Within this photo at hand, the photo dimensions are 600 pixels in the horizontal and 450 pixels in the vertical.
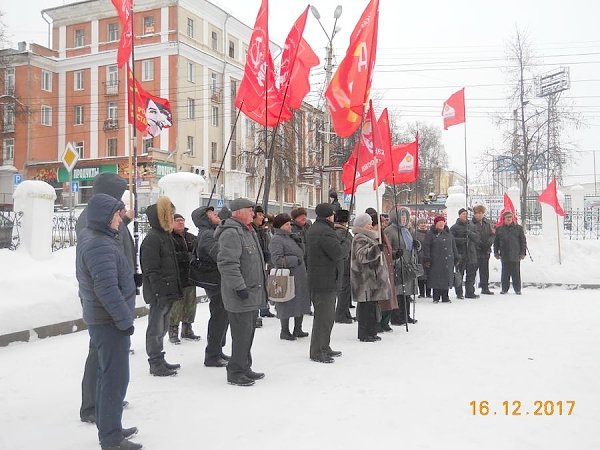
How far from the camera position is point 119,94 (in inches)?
1673

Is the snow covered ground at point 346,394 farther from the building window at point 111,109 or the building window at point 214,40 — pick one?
the building window at point 214,40

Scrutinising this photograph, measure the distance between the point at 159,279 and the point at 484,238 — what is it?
883 centimetres

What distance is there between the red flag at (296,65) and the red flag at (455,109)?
735cm

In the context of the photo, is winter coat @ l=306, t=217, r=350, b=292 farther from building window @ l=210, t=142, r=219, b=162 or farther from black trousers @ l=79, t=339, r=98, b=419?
building window @ l=210, t=142, r=219, b=162

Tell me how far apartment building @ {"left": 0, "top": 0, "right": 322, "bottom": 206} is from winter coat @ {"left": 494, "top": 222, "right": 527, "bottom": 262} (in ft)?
89.3

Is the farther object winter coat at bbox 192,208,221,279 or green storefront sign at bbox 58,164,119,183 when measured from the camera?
green storefront sign at bbox 58,164,119,183

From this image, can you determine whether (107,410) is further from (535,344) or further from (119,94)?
(119,94)

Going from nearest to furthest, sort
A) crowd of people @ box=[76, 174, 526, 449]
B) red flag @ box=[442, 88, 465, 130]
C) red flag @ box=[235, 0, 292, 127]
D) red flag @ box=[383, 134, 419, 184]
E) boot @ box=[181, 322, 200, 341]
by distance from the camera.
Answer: crowd of people @ box=[76, 174, 526, 449] → boot @ box=[181, 322, 200, 341] → red flag @ box=[235, 0, 292, 127] → red flag @ box=[383, 134, 419, 184] → red flag @ box=[442, 88, 465, 130]

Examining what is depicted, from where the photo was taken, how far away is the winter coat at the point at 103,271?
3.75 meters

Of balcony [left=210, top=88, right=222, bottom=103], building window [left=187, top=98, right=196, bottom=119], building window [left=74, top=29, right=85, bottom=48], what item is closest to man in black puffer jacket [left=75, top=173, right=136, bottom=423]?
building window [left=187, top=98, right=196, bottom=119]

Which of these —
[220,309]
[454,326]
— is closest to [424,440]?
[220,309]

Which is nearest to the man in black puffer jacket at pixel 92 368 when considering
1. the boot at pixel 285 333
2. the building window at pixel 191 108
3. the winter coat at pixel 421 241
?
the boot at pixel 285 333

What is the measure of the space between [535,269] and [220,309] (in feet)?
37.0

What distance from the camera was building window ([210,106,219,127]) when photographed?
43.7 meters
